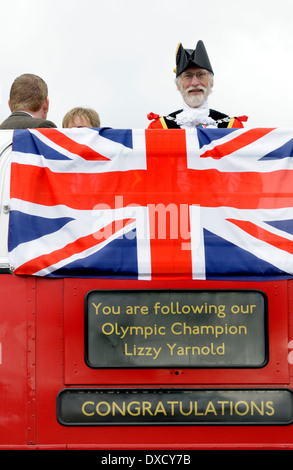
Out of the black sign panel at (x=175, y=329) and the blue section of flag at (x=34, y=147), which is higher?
the blue section of flag at (x=34, y=147)

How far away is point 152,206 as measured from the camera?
3984 millimetres

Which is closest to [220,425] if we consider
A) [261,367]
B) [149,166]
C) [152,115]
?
[261,367]

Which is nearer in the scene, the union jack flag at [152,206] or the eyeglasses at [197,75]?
the union jack flag at [152,206]

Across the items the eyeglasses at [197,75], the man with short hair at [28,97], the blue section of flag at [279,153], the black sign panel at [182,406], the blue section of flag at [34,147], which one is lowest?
the black sign panel at [182,406]

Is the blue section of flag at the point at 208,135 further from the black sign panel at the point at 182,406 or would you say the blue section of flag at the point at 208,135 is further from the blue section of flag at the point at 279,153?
the black sign panel at the point at 182,406

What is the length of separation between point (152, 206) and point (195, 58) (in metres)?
1.60

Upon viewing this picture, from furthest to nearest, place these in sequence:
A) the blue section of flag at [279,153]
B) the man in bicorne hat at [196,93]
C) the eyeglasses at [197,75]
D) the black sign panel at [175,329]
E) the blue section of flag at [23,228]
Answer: the eyeglasses at [197,75]
the man in bicorne hat at [196,93]
the blue section of flag at [279,153]
the blue section of flag at [23,228]
the black sign panel at [175,329]

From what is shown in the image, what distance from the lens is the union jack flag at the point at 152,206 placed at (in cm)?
395

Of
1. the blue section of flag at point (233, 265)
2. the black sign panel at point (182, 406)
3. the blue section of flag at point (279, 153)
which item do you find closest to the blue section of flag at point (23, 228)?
the blue section of flag at point (233, 265)

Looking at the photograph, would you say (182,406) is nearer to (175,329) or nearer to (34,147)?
(175,329)

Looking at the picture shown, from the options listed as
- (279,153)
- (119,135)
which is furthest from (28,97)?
(279,153)

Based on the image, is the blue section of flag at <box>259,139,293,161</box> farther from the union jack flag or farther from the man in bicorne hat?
the man in bicorne hat

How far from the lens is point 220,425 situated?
3.90 meters

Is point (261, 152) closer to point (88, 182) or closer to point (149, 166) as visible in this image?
point (149, 166)
